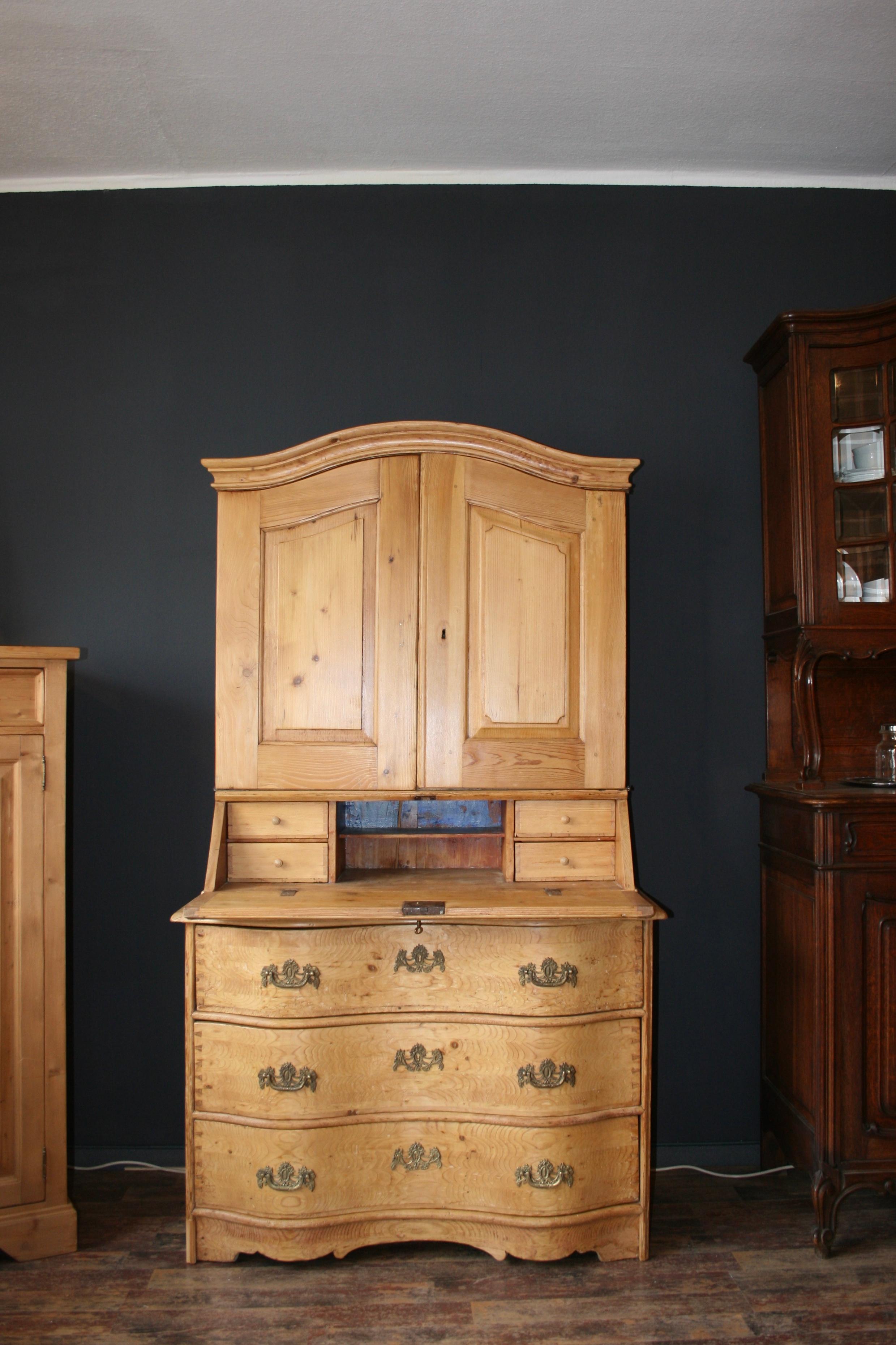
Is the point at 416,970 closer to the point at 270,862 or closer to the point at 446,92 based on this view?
the point at 270,862

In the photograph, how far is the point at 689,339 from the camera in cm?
271

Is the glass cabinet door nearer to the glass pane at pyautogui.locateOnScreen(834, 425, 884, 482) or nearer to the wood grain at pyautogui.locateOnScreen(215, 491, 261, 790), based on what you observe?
the glass pane at pyautogui.locateOnScreen(834, 425, 884, 482)

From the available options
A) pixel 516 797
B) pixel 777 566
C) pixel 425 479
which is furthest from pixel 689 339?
pixel 516 797

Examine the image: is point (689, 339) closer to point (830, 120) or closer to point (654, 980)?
point (830, 120)

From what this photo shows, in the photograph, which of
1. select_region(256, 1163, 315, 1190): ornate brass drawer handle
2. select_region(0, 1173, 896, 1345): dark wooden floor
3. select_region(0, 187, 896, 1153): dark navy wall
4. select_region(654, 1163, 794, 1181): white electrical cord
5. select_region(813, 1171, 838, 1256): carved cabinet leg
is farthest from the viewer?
select_region(0, 187, 896, 1153): dark navy wall

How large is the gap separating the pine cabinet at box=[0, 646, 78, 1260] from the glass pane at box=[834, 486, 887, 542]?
1999 mm

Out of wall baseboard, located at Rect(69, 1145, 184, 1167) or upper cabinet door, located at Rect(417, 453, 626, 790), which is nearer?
upper cabinet door, located at Rect(417, 453, 626, 790)

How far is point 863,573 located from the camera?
2.36 m

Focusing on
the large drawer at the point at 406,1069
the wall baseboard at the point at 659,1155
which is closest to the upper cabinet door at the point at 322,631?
the large drawer at the point at 406,1069

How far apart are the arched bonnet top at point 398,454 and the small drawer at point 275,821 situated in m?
0.81

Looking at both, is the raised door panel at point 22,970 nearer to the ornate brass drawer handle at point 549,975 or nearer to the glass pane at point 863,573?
the ornate brass drawer handle at point 549,975

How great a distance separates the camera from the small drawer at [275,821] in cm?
226

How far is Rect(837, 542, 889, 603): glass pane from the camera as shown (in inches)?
92.0

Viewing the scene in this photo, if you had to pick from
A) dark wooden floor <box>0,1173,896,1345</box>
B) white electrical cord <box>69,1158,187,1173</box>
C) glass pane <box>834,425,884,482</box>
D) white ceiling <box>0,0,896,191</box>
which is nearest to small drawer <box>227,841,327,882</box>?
dark wooden floor <box>0,1173,896,1345</box>
